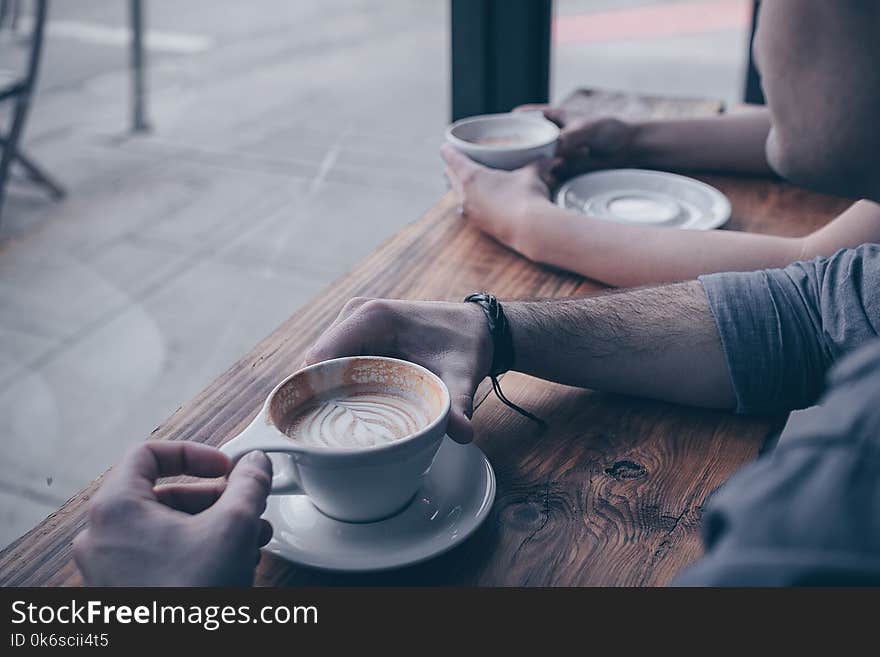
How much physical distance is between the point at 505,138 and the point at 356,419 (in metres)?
0.97

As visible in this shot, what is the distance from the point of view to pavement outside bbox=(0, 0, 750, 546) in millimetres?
2602

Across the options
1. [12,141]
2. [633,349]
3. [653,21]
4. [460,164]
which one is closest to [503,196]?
[460,164]

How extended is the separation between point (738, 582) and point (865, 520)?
7 centimetres

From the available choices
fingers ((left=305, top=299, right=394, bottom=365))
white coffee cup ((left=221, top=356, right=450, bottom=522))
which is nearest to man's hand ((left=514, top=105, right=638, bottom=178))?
fingers ((left=305, top=299, right=394, bottom=365))

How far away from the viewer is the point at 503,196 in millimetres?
1415

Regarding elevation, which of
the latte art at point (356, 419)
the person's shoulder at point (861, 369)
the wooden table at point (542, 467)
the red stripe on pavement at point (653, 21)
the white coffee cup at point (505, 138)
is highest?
the person's shoulder at point (861, 369)

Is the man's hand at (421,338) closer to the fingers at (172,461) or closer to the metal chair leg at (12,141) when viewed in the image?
the fingers at (172,461)

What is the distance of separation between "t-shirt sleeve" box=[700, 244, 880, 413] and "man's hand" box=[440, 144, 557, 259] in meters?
0.41

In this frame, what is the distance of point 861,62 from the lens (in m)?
1.07

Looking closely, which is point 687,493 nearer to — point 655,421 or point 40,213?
point 655,421

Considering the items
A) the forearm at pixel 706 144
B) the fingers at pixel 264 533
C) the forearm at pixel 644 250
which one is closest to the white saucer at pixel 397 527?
the fingers at pixel 264 533

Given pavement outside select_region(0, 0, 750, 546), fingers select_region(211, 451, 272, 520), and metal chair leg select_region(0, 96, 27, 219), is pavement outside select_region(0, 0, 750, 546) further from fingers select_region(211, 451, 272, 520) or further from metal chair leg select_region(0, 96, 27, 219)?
fingers select_region(211, 451, 272, 520)

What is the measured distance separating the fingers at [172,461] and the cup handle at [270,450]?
1cm

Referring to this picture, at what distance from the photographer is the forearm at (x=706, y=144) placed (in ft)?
5.53
